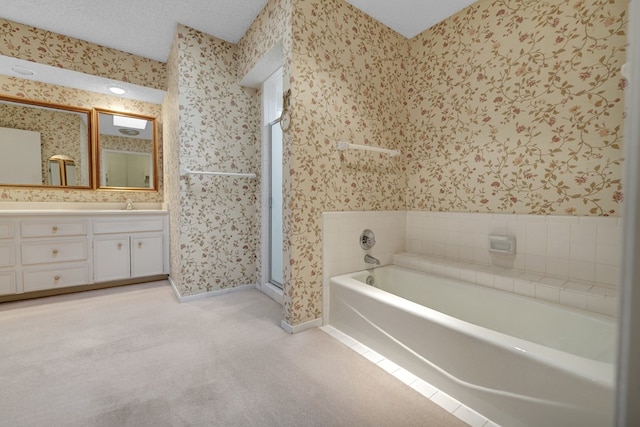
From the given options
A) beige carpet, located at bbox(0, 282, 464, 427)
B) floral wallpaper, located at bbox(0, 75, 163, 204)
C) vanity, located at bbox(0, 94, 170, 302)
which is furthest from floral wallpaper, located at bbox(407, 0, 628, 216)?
floral wallpaper, located at bbox(0, 75, 163, 204)

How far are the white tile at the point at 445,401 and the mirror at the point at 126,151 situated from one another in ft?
11.0

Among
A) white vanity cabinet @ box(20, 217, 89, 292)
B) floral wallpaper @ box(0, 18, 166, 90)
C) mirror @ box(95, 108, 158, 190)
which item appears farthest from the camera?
mirror @ box(95, 108, 158, 190)

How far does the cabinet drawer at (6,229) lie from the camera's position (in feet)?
7.20

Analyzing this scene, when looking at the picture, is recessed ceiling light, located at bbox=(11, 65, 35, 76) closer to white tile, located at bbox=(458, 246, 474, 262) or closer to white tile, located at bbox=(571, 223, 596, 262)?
white tile, located at bbox=(458, 246, 474, 262)

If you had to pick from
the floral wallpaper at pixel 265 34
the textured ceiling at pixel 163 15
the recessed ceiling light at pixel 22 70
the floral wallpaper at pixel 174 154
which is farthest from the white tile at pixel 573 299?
the recessed ceiling light at pixel 22 70

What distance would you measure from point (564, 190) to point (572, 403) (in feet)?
3.86

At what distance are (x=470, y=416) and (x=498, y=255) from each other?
1.10 meters

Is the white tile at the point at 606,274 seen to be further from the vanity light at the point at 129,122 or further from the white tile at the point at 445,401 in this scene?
the vanity light at the point at 129,122

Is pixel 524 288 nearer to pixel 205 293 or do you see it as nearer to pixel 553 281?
pixel 553 281

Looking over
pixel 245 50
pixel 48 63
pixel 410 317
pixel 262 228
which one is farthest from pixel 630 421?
pixel 48 63

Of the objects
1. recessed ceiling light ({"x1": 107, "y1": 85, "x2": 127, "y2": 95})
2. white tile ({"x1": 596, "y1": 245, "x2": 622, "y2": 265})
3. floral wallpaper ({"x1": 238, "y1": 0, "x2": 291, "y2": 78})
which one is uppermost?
floral wallpaper ({"x1": 238, "y1": 0, "x2": 291, "y2": 78})

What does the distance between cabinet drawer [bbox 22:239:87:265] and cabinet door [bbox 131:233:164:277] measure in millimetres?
394

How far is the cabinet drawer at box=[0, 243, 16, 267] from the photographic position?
2.21 m

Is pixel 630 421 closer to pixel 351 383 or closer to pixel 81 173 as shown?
pixel 351 383
